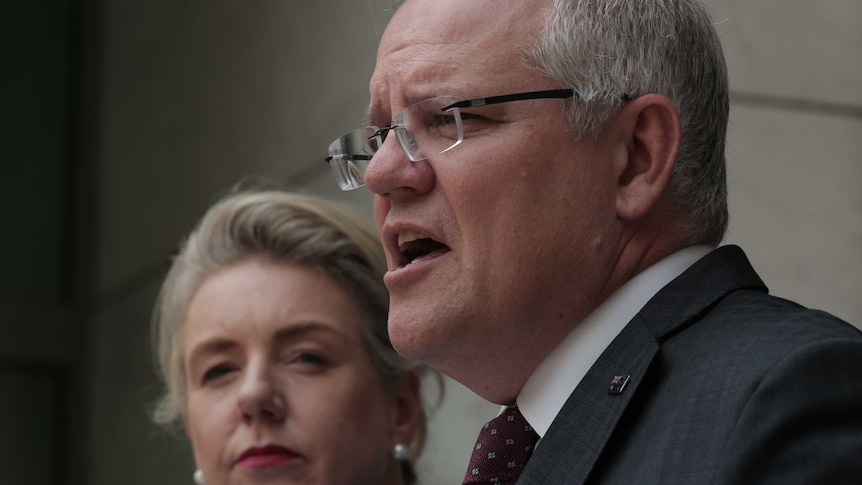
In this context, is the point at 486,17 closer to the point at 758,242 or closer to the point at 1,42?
the point at 758,242

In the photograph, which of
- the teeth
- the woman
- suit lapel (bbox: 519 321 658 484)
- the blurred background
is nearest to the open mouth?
the teeth

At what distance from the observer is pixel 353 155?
8.13ft

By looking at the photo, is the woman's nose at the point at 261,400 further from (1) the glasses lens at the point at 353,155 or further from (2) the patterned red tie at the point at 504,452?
(2) the patterned red tie at the point at 504,452

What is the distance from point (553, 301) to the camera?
2.06 meters

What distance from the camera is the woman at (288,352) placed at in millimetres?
3041

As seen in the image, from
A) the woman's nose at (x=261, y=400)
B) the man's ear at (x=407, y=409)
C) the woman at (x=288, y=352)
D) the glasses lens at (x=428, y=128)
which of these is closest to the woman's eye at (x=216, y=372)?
the woman at (x=288, y=352)

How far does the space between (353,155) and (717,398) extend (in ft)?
3.38

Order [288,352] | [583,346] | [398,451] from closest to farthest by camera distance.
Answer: [583,346], [288,352], [398,451]

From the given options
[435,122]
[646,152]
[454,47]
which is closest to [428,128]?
[435,122]

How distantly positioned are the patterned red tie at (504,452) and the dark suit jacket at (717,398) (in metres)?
0.17

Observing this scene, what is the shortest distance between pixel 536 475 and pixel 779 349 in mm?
410

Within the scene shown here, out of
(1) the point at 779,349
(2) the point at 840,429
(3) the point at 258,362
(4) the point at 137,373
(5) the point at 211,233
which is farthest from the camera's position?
(4) the point at 137,373

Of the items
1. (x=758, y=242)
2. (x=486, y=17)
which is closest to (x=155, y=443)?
(x=758, y=242)

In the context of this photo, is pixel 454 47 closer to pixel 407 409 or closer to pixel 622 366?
pixel 622 366
